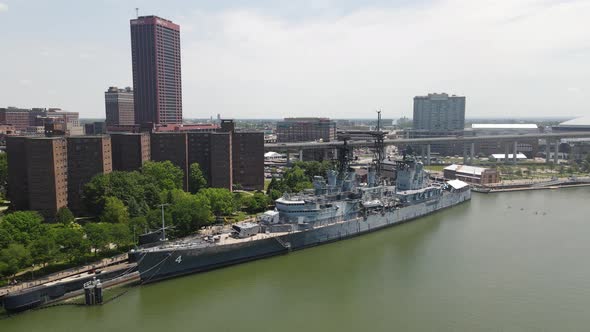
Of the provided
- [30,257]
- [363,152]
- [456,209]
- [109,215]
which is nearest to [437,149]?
[363,152]

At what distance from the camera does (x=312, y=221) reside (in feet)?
99.2

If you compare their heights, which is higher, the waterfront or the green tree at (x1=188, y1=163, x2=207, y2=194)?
the green tree at (x1=188, y1=163, x2=207, y2=194)

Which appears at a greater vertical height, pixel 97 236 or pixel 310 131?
pixel 310 131

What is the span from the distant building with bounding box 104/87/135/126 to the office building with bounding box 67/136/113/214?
7278 centimetres

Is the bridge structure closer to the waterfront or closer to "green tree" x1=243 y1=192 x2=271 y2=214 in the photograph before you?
"green tree" x1=243 y1=192 x2=271 y2=214

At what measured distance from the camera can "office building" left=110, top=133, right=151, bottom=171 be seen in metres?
43.4

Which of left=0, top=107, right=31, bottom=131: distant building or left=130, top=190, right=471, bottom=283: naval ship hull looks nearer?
left=130, top=190, right=471, bottom=283: naval ship hull

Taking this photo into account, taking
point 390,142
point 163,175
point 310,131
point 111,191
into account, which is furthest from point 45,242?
point 310,131

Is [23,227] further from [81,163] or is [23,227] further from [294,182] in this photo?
[294,182]

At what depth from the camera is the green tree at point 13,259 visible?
20.7m

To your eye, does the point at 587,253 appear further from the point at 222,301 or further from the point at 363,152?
the point at 363,152

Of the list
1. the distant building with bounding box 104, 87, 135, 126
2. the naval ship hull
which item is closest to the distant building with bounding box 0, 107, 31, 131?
the distant building with bounding box 104, 87, 135, 126

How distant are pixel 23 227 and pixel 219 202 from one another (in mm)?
13588

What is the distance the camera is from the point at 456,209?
4350cm
